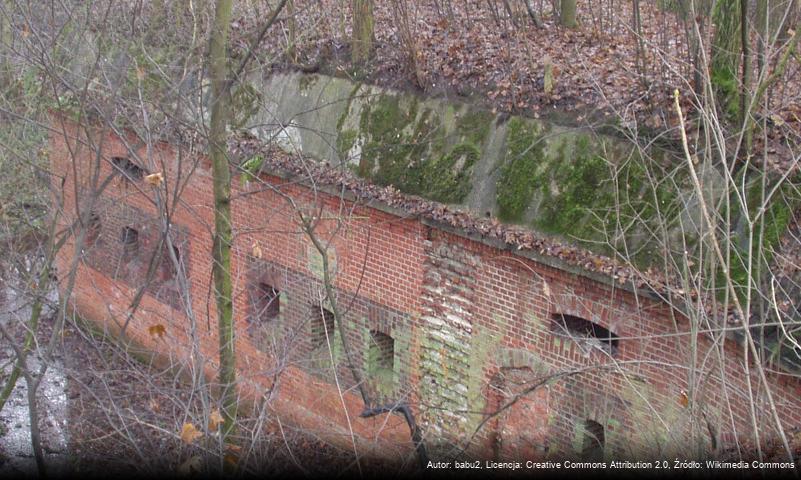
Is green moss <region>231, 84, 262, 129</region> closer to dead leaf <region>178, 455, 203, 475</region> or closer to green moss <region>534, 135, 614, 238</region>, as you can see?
green moss <region>534, 135, 614, 238</region>

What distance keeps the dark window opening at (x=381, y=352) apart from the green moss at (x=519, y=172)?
257cm

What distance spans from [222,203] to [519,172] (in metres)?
2.92

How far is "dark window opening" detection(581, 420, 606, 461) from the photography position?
8062 millimetres

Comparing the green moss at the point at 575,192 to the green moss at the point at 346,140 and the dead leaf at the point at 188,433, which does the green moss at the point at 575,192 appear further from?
the dead leaf at the point at 188,433

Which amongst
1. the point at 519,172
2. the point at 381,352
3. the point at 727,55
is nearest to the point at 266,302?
the point at 381,352

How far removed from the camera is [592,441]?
818 cm

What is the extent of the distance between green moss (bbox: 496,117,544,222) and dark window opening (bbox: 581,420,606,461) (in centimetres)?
215

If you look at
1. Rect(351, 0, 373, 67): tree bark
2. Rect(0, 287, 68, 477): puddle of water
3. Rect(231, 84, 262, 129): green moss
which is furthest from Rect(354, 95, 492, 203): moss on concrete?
Rect(0, 287, 68, 477): puddle of water

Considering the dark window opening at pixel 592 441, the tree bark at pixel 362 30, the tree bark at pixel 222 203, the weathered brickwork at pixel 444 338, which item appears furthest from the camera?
the tree bark at pixel 362 30

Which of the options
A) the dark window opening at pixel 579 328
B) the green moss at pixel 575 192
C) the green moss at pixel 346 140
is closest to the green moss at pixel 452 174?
the green moss at pixel 575 192

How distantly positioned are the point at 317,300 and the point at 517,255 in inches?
124

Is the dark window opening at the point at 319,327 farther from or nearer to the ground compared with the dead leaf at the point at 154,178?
nearer to the ground

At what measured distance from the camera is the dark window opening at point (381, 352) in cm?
996

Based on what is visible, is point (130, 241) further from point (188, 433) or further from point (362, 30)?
point (188, 433)
